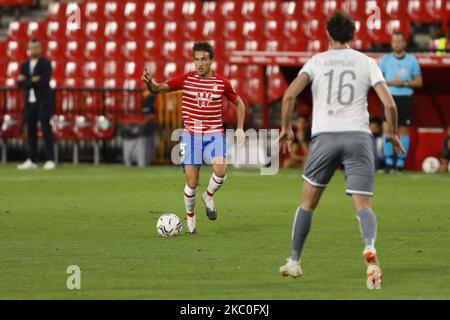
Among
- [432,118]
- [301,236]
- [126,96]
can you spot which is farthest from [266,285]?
[126,96]

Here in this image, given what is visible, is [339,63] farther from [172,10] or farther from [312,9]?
[172,10]

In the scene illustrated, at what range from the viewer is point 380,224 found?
13.3 meters

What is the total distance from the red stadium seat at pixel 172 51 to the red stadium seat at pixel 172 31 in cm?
17

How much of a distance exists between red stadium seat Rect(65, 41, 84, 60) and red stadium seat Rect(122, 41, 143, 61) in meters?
1.13

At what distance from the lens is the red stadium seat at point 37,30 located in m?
29.3

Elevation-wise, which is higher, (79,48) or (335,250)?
(79,48)

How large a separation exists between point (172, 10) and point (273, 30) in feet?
8.83

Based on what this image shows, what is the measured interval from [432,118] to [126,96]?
6.24 meters

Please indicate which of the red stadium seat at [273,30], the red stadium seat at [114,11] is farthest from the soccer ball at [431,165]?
the red stadium seat at [114,11]

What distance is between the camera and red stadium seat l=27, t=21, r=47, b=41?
96.1ft

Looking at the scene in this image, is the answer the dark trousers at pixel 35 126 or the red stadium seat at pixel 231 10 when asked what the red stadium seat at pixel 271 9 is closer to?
the red stadium seat at pixel 231 10

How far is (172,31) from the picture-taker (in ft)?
90.2

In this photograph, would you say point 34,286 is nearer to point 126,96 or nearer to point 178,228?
point 178,228

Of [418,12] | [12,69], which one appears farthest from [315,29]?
[12,69]
